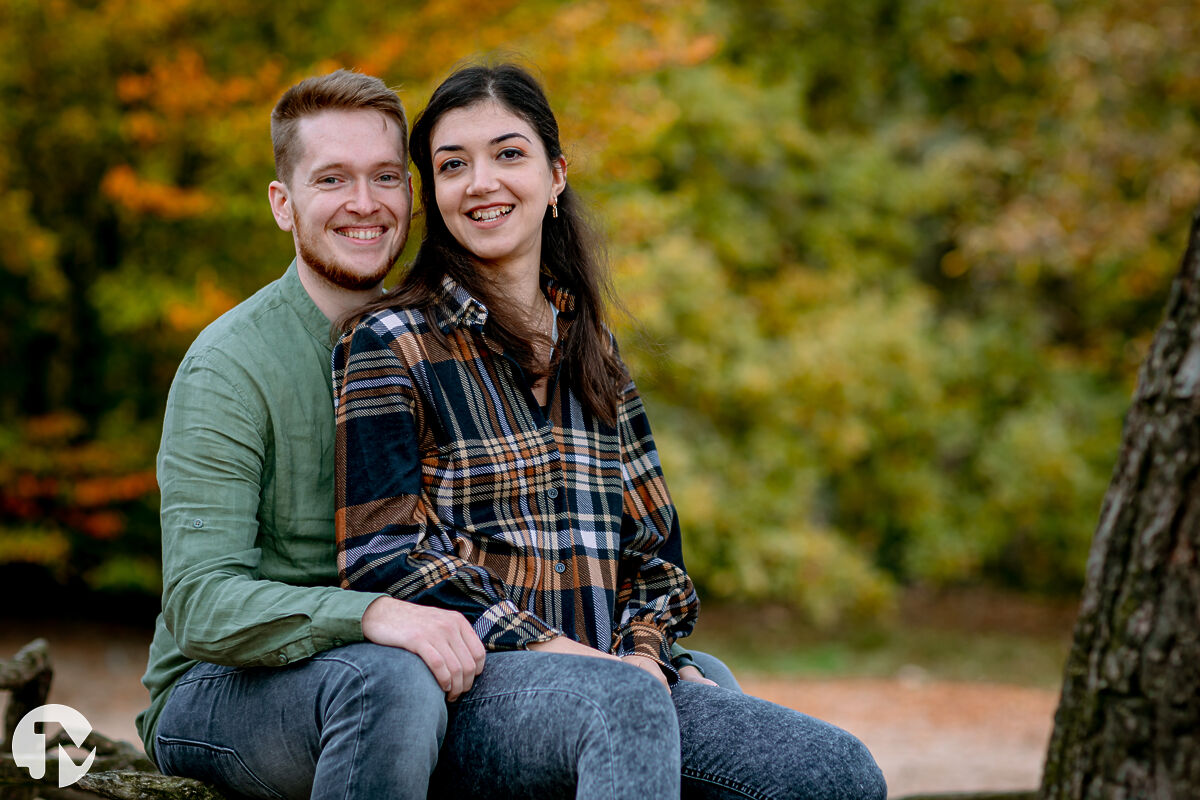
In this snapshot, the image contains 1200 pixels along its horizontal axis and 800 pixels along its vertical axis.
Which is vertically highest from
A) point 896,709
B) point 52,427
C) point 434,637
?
point 52,427

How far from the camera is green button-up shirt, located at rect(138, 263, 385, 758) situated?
2057 millimetres

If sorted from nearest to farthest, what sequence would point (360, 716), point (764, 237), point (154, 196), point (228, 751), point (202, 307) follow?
point (360, 716) → point (228, 751) → point (202, 307) → point (154, 196) → point (764, 237)

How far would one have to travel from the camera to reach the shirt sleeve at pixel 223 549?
205 cm

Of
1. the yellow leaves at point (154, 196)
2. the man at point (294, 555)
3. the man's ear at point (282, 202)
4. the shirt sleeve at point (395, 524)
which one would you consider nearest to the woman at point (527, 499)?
the shirt sleeve at point (395, 524)

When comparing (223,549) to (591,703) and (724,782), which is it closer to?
(591,703)

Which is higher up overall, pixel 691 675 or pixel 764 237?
pixel 764 237

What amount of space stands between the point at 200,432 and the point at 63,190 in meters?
6.72

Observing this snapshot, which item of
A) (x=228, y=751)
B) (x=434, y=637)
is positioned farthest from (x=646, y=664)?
(x=228, y=751)

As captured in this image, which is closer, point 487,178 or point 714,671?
point 487,178

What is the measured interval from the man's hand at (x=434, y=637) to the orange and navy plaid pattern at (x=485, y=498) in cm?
6

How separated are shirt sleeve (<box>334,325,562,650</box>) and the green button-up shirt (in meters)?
0.08

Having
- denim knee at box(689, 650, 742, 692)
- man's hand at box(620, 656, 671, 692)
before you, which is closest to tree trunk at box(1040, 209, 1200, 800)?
man's hand at box(620, 656, 671, 692)

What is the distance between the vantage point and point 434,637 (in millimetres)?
1999

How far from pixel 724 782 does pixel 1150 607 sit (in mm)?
869
